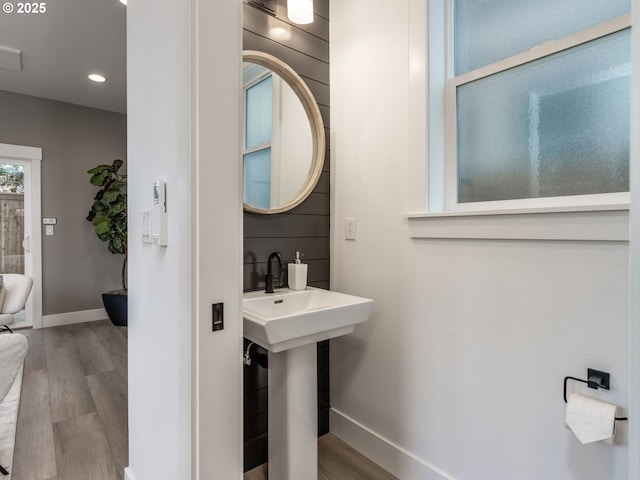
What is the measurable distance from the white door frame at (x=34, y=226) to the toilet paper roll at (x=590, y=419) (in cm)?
494

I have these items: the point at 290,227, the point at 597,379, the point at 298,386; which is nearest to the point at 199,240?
the point at 298,386

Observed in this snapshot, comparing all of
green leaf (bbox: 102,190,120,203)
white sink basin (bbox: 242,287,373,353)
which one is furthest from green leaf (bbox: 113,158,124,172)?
white sink basin (bbox: 242,287,373,353)

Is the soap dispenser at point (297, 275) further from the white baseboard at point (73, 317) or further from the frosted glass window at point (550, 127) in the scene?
the white baseboard at point (73, 317)

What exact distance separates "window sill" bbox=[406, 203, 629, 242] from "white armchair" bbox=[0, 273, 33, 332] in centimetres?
362

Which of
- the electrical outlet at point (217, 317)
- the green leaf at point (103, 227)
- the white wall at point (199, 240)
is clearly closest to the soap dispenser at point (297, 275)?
the white wall at point (199, 240)

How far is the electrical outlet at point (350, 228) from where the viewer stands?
186 cm

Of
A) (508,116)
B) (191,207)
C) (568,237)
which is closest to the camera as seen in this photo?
(191,207)

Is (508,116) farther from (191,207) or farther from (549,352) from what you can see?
(191,207)

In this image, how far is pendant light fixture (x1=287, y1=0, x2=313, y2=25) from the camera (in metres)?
1.69

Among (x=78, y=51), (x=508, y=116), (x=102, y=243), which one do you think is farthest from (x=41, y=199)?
(x=508, y=116)

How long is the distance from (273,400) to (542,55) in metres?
1.68

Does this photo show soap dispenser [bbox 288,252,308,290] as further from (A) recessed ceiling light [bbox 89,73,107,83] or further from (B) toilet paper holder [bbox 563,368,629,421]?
→ (A) recessed ceiling light [bbox 89,73,107,83]

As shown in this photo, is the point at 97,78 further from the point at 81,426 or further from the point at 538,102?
the point at 538,102

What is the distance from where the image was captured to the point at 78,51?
2.92 meters
